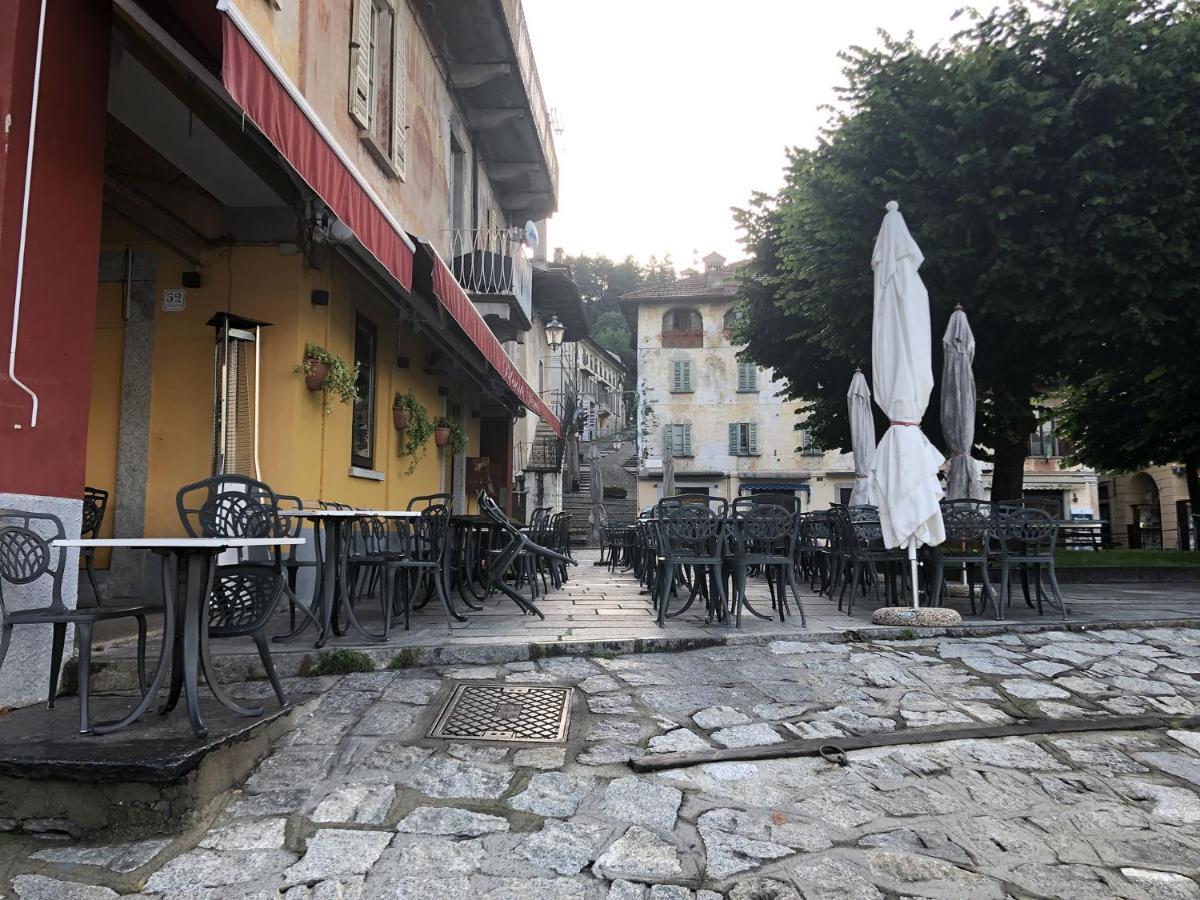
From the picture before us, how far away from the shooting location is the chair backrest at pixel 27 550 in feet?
10.1

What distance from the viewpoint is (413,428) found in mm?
9578

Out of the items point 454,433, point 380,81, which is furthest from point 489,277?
point 380,81

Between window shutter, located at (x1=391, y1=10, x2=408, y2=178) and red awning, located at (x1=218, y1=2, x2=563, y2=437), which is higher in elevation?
window shutter, located at (x1=391, y1=10, x2=408, y2=178)

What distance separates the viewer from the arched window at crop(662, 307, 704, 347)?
3481 centimetres

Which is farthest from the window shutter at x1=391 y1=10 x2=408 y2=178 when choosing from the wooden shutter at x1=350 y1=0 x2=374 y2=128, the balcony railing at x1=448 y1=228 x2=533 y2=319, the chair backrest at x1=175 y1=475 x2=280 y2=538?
the chair backrest at x1=175 y1=475 x2=280 y2=538

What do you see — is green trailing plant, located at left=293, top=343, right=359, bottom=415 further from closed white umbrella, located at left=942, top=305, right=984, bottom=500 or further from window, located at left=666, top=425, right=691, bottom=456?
window, located at left=666, top=425, right=691, bottom=456

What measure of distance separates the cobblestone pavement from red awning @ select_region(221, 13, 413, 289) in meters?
2.66

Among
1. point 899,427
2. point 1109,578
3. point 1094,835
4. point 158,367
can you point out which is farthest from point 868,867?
point 1109,578

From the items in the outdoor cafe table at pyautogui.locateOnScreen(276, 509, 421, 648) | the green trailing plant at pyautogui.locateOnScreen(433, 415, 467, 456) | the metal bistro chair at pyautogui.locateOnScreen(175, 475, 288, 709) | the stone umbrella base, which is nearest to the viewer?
the metal bistro chair at pyautogui.locateOnScreen(175, 475, 288, 709)

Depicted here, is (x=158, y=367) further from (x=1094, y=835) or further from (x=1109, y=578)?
(x=1109, y=578)

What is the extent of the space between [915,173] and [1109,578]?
5.83m

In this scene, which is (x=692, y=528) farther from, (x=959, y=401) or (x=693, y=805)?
(x=959, y=401)

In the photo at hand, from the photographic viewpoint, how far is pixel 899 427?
6.09 metres

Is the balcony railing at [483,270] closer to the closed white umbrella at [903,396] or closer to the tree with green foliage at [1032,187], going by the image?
the tree with green foliage at [1032,187]
